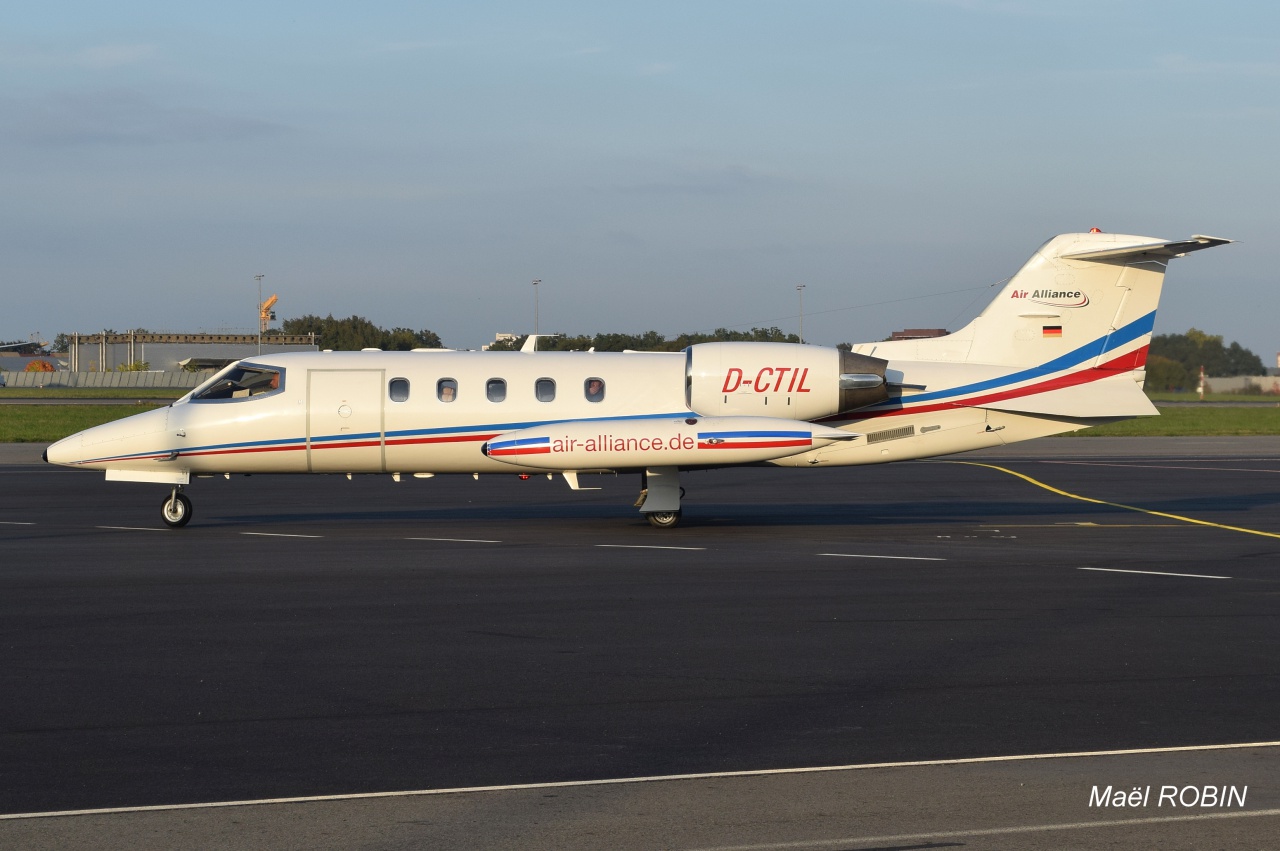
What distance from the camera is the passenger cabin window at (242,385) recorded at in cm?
2030

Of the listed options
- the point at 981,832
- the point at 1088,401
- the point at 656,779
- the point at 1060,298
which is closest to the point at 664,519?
the point at 1088,401

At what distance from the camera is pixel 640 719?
8.46 metres

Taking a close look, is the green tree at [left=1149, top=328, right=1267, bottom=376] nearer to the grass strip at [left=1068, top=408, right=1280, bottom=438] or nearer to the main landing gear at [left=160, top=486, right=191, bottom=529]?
the grass strip at [left=1068, top=408, right=1280, bottom=438]

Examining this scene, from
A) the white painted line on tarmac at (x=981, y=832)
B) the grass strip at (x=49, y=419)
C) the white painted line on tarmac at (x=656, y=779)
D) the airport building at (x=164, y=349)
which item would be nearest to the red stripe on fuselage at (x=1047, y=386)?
the white painted line on tarmac at (x=656, y=779)

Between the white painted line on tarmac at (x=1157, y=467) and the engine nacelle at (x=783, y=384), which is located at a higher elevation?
the engine nacelle at (x=783, y=384)

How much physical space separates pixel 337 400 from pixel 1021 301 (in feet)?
37.1

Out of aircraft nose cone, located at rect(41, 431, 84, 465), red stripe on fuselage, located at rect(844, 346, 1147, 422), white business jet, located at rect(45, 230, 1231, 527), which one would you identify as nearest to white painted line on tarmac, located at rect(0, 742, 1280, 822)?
white business jet, located at rect(45, 230, 1231, 527)

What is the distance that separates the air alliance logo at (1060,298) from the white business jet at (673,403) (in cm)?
3

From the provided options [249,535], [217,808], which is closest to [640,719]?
[217,808]

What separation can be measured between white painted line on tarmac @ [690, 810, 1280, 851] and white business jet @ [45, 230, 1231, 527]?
13053 mm

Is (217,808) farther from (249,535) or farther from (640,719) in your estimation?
(249,535)

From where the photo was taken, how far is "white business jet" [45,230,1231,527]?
1962 centimetres

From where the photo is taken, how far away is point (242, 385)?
20.4 m

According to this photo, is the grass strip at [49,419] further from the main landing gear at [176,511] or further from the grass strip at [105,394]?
the main landing gear at [176,511]
